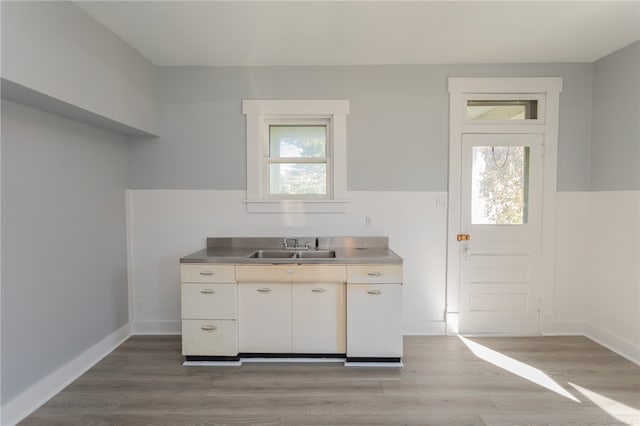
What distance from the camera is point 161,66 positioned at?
315cm

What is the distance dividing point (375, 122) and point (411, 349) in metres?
2.16

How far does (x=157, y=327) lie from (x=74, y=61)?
2451 millimetres

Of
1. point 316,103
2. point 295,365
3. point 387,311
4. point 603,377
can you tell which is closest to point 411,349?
point 387,311

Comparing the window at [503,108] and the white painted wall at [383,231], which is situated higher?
the window at [503,108]

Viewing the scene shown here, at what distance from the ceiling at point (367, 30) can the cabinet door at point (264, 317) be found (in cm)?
202

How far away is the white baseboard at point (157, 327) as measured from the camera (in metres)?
3.25

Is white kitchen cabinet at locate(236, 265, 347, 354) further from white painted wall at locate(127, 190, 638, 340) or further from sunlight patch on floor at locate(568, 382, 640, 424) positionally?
sunlight patch on floor at locate(568, 382, 640, 424)

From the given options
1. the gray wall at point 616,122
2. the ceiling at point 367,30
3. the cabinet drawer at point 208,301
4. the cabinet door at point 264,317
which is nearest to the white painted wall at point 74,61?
the ceiling at point 367,30

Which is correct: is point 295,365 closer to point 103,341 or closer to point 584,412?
point 103,341

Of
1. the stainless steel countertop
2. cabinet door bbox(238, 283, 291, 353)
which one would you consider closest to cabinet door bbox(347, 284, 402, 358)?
the stainless steel countertop

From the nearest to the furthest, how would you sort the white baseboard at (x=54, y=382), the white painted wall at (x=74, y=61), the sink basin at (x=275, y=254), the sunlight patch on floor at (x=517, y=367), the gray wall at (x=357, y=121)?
the white painted wall at (x=74, y=61), the white baseboard at (x=54, y=382), the sunlight patch on floor at (x=517, y=367), the sink basin at (x=275, y=254), the gray wall at (x=357, y=121)

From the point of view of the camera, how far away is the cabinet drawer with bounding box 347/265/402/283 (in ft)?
8.48

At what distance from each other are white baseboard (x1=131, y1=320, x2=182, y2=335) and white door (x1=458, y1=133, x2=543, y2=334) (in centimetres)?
289

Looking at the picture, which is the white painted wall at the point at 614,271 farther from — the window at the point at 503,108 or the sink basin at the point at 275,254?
the sink basin at the point at 275,254
